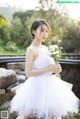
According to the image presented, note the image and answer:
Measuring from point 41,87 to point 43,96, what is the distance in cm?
8

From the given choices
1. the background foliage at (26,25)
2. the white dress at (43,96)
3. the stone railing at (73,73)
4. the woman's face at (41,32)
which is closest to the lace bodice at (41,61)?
the white dress at (43,96)

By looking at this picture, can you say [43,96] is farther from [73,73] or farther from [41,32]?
[73,73]

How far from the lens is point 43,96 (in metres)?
2.76

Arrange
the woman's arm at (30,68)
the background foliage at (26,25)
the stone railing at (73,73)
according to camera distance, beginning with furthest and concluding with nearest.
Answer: the background foliage at (26,25) < the stone railing at (73,73) < the woman's arm at (30,68)

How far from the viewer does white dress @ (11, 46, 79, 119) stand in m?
2.76

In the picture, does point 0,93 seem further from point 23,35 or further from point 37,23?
point 23,35

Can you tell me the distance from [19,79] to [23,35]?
12.1 feet

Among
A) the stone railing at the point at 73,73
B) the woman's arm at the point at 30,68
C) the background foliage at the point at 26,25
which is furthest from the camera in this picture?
the background foliage at the point at 26,25

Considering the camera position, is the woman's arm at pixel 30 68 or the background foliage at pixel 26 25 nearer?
the woman's arm at pixel 30 68

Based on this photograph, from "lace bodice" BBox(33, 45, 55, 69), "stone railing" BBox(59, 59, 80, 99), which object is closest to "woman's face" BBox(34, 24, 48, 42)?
"lace bodice" BBox(33, 45, 55, 69)

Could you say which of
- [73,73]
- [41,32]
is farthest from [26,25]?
[41,32]

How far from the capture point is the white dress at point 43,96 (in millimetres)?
2760

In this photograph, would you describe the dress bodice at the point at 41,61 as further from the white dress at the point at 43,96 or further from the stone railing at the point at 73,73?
the stone railing at the point at 73,73

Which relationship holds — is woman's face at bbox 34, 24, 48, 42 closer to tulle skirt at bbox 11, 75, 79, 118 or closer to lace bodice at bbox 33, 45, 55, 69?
lace bodice at bbox 33, 45, 55, 69
